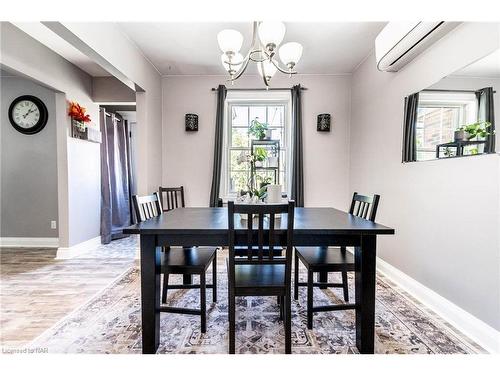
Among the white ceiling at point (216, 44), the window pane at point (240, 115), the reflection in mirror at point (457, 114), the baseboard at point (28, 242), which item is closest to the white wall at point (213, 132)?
the white ceiling at point (216, 44)

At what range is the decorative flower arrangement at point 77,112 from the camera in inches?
140

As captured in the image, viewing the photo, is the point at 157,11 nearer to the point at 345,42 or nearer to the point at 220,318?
the point at 220,318

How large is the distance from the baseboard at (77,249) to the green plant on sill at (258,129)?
2.87 m

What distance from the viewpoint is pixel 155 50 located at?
3.22 meters

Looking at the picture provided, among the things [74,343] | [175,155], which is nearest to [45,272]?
[74,343]

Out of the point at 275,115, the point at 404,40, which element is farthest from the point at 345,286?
the point at 275,115

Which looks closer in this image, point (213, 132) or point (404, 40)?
point (404, 40)

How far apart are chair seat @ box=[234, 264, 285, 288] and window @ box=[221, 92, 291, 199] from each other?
2.33 metres

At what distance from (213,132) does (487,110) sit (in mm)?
3095

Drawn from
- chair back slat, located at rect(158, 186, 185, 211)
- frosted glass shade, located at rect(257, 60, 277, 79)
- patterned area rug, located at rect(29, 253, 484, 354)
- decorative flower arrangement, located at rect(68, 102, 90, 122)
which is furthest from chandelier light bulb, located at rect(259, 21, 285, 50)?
decorative flower arrangement, located at rect(68, 102, 90, 122)

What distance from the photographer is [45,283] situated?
8.89 feet

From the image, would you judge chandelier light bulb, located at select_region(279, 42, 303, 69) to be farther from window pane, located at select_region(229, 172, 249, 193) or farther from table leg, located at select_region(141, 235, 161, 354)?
window pane, located at select_region(229, 172, 249, 193)

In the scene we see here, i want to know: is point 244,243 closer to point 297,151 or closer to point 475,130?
point 475,130

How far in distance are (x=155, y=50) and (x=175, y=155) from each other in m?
1.41
